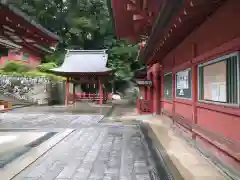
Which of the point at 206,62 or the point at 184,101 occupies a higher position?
the point at 206,62

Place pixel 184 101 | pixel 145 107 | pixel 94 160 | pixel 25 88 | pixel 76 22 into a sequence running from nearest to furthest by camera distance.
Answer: pixel 94 160
pixel 184 101
pixel 145 107
pixel 25 88
pixel 76 22

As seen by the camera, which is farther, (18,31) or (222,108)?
(18,31)

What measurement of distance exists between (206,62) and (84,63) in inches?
735

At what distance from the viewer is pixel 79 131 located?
804cm

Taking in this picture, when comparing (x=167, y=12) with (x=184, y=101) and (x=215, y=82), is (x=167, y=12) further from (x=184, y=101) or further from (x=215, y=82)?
(x=184, y=101)

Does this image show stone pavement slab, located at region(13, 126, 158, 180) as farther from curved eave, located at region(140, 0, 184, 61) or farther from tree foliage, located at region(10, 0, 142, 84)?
tree foliage, located at region(10, 0, 142, 84)

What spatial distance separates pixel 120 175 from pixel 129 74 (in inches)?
823

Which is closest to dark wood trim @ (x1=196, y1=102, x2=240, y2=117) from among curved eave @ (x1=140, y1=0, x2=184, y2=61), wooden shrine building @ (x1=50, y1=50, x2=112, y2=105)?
curved eave @ (x1=140, y1=0, x2=184, y2=61)

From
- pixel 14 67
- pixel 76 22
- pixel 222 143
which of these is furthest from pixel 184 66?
pixel 76 22

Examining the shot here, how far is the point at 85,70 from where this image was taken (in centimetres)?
2109

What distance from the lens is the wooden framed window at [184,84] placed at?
21.8 ft

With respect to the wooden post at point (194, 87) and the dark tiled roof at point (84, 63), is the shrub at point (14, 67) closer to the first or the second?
the dark tiled roof at point (84, 63)

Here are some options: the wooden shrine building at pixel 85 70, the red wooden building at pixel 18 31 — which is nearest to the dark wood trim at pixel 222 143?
the red wooden building at pixel 18 31

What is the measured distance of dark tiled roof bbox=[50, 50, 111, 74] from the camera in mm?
20906
